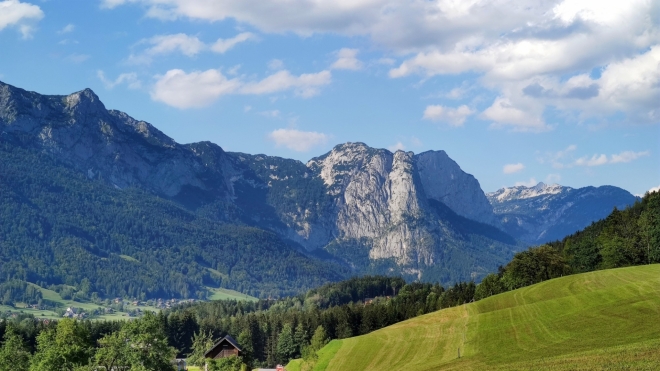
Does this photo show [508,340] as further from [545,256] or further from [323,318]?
[323,318]

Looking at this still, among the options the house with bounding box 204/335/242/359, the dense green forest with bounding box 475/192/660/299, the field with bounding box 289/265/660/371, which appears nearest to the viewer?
the field with bounding box 289/265/660/371

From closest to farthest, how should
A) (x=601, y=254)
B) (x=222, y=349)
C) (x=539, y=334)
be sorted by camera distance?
(x=539, y=334), (x=222, y=349), (x=601, y=254)

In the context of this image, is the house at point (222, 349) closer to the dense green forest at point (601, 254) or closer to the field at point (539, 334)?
the field at point (539, 334)

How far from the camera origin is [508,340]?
97.0 m

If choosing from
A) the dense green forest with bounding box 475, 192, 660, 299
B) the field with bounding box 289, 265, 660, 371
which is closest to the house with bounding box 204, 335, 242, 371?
the field with bounding box 289, 265, 660, 371

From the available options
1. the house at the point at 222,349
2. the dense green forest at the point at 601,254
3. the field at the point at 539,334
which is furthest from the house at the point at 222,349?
the dense green forest at the point at 601,254

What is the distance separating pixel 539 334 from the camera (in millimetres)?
96000

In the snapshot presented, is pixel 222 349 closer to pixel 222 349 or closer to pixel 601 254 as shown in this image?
pixel 222 349

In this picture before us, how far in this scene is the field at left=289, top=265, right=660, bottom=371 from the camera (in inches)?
2894

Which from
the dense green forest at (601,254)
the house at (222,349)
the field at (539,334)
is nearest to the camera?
the field at (539,334)

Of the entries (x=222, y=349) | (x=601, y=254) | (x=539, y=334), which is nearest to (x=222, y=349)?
(x=222, y=349)

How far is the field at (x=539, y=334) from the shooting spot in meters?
73.5

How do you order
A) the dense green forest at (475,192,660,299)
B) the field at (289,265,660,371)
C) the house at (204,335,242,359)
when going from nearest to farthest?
the field at (289,265,660,371), the house at (204,335,242,359), the dense green forest at (475,192,660,299)

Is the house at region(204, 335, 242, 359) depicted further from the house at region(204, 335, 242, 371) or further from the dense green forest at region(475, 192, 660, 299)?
the dense green forest at region(475, 192, 660, 299)
